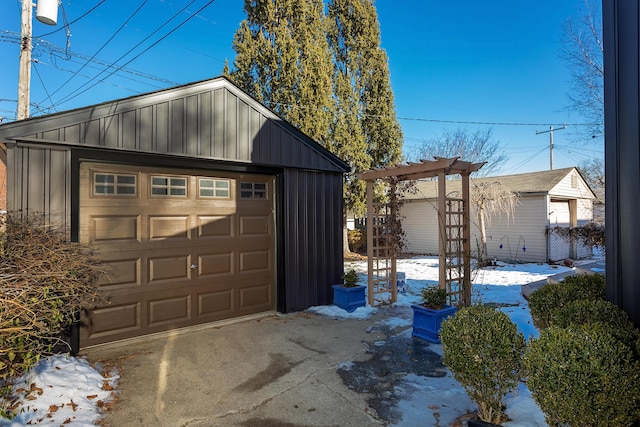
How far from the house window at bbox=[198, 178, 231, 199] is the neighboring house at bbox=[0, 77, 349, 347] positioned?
16 millimetres

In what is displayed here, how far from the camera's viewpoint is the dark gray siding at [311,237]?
553cm

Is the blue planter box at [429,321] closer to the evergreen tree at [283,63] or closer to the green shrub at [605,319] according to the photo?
the green shrub at [605,319]

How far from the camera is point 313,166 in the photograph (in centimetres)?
572

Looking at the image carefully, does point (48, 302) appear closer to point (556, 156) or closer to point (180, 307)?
point (180, 307)

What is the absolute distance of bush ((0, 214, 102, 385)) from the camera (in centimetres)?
205

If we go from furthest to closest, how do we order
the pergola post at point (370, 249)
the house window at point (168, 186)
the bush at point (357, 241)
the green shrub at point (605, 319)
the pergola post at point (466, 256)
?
the bush at point (357, 241) < the pergola post at point (370, 249) < the pergola post at point (466, 256) < the house window at point (168, 186) < the green shrub at point (605, 319)

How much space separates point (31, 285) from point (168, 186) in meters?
2.43

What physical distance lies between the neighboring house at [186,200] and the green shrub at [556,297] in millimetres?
3310

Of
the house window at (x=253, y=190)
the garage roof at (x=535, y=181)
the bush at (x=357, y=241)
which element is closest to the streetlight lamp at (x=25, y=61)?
the house window at (x=253, y=190)

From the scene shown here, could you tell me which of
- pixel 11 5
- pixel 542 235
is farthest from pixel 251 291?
pixel 542 235

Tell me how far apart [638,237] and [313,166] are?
425 centimetres

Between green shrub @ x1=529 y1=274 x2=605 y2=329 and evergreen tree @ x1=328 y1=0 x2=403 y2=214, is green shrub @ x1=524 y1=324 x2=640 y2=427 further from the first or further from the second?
evergreen tree @ x1=328 y1=0 x2=403 y2=214

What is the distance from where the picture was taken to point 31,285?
7.75 ft

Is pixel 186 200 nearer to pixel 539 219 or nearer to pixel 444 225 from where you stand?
pixel 444 225
